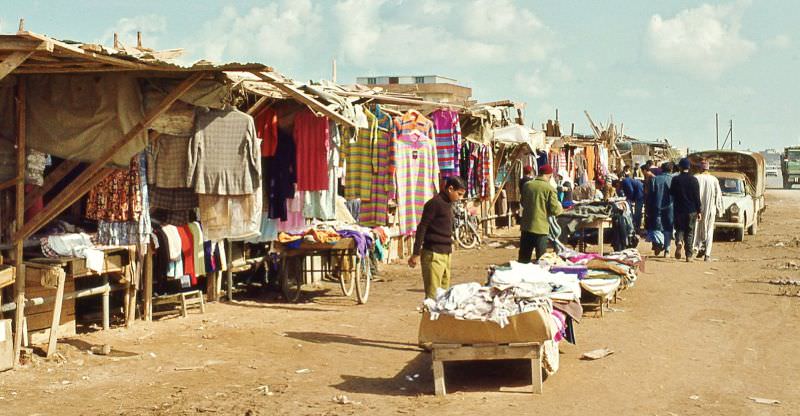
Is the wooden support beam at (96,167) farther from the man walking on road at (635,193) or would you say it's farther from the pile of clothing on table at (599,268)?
the man walking on road at (635,193)

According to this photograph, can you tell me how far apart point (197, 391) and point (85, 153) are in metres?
3.16

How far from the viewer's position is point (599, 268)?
1253cm

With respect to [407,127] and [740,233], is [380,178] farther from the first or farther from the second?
[740,233]

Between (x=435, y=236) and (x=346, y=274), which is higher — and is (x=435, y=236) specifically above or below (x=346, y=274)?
above

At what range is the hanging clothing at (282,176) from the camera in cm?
1237

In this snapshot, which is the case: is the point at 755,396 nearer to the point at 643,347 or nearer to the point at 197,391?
the point at 643,347

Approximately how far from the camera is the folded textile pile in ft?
25.2

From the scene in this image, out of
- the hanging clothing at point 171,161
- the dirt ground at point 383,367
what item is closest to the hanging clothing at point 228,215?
the hanging clothing at point 171,161

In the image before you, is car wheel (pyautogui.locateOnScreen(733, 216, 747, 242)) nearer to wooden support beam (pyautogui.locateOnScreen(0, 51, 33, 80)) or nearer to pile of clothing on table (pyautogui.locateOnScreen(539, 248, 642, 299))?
pile of clothing on table (pyautogui.locateOnScreen(539, 248, 642, 299))

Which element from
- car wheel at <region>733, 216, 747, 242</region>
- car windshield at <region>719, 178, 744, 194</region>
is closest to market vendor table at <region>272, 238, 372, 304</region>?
car wheel at <region>733, 216, 747, 242</region>

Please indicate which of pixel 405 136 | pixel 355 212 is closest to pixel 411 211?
pixel 405 136

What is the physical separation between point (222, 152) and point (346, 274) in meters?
3.72

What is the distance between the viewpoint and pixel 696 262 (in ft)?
59.3

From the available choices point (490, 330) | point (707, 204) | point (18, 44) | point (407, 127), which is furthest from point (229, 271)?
point (707, 204)
